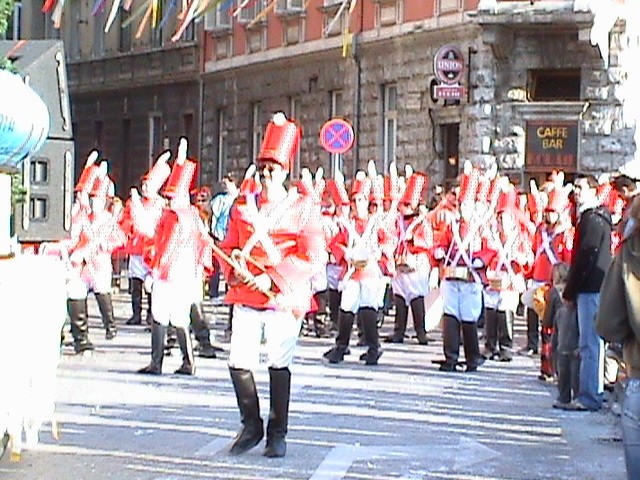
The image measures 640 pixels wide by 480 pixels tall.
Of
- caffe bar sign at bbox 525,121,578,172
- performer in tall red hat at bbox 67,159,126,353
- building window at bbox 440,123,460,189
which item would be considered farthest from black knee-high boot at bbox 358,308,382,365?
building window at bbox 440,123,460,189

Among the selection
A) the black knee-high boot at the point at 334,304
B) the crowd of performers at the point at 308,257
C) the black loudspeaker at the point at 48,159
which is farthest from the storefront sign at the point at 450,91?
the black loudspeaker at the point at 48,159

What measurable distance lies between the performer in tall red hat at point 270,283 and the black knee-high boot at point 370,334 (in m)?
6.90

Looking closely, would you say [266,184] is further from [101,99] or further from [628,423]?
[101,99]

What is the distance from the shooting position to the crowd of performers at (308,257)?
11586 mm

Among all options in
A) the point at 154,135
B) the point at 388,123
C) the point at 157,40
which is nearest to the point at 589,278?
the point at 388,123

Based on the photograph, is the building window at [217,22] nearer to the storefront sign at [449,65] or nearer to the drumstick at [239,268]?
the storefront sign at [449,65]

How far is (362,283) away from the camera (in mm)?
19172

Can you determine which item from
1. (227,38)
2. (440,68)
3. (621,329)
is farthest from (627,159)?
(621,329)

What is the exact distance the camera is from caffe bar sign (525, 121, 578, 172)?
31.3m

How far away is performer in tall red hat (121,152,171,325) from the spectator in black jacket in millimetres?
4706

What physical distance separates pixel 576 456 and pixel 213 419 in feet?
9.03

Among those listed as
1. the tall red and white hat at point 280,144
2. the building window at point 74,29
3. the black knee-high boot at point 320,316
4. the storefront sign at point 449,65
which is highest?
the building window at point 74,29

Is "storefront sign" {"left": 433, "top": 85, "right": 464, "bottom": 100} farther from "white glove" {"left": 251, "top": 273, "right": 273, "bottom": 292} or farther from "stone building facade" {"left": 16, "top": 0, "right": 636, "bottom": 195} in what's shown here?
"white glove" {"left": 251, "top": 273, "right": 273, "bottom": 292}

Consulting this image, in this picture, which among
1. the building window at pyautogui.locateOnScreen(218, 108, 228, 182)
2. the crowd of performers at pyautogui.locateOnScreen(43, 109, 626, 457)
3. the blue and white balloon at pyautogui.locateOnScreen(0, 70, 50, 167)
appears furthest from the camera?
the building window at pyautogui.locateOnScreen(218, 108, 228, 182)
